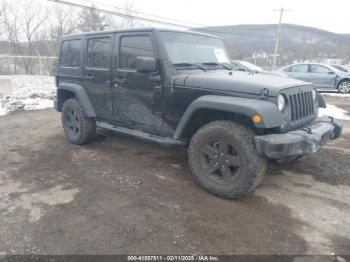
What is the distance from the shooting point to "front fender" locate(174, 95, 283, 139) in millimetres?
3131

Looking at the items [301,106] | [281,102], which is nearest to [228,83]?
[281,102]

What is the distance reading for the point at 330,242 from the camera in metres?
2.82

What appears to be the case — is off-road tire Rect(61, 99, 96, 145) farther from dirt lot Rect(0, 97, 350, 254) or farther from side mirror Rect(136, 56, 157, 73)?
side mirror Rect(136, 56, 157, 73)

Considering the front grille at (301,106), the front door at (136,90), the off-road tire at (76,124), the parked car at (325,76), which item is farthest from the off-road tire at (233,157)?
the parked car at (325,76)

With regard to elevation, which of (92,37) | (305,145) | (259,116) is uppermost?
(92,37)

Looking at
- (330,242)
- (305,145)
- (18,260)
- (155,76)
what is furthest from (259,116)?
(18,260)

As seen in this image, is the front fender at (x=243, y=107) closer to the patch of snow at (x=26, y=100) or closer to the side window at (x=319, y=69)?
the patch of snow at (x=26, y=100)

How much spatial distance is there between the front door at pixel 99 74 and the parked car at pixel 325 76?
11441mm

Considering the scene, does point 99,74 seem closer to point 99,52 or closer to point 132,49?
point 99,52

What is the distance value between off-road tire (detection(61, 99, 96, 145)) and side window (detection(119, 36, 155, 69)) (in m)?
1.41

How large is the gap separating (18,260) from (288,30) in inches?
2770

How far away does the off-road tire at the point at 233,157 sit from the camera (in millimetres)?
3316

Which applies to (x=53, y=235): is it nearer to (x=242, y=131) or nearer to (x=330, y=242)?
(x=242, y=131)

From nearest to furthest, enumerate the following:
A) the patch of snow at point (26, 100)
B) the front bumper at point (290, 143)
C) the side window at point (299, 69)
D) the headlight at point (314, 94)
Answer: the front bumper at point (290, 143), the headlight at point (314, 94), the patch of snow at point (26, 100), the side window at point (299, 69)
